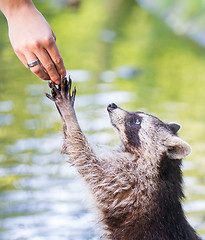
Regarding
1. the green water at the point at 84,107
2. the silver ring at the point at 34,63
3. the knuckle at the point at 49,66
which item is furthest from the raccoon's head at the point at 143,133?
the silver ring at the point at 34,63

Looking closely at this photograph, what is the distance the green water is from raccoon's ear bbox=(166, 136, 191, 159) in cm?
87

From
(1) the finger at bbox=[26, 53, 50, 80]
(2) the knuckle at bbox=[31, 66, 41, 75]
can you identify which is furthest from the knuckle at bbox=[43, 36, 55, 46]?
(2) the knuckle at bbox=[31, 66, 41, 75]

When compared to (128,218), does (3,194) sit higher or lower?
higher

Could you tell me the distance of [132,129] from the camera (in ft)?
15.7

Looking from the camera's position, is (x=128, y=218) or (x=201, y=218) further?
(x=201, y=218)

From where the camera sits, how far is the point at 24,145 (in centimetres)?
716

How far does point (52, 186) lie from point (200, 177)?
1.94 metres

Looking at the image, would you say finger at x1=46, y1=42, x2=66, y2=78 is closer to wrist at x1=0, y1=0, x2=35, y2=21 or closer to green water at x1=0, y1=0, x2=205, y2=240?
wrist at x1=0, y1=0, x2=35, y2=21

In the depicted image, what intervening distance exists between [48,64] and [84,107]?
5.23 meters

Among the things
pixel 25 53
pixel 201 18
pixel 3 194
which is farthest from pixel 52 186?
pixel 201 18

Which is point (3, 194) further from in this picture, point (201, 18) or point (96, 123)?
point (201, 18)

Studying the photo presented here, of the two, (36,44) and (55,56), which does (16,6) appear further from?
(55,56)

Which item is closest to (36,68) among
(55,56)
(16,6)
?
(55,56)

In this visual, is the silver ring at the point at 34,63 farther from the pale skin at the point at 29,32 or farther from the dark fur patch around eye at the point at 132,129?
the dark fur patch around eye at the point at 132,129
